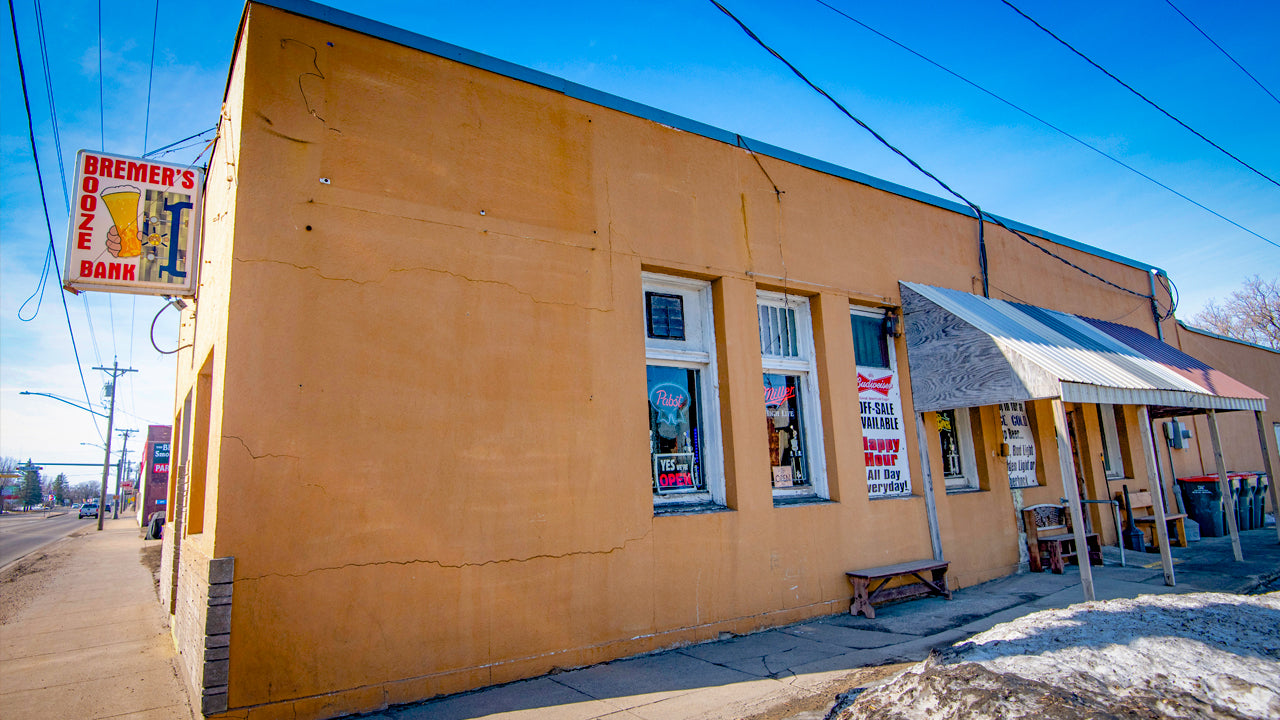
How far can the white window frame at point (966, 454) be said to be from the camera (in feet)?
28.7

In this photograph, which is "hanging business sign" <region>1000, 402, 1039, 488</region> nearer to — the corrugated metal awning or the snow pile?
the corrugated metal awning

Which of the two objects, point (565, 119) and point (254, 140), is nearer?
point (254, 140)

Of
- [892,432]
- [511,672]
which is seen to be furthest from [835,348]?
[511,672]

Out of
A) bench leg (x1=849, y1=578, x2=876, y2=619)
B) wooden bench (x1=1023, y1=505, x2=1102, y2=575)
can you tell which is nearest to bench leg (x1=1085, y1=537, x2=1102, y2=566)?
wooden bench (x1=1023, y1=505, x2=1102, y2=575)

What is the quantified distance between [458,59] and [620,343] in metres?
2.74

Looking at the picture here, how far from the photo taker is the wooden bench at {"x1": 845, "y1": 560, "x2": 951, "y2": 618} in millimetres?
6645

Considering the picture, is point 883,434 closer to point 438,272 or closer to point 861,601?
point 861,601

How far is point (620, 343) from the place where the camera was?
586 centimetres

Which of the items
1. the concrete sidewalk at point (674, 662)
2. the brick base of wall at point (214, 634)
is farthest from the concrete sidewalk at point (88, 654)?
the brick base of wall at point (214, 634)

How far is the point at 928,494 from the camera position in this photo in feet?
25.5

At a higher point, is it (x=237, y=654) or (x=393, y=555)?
(x=393, y=555)

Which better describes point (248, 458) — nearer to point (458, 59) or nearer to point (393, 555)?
point (393, 555)

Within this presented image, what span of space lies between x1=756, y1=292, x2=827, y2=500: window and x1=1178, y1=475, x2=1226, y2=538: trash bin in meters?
9.32

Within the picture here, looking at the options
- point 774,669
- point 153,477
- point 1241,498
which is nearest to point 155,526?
point 153,477
